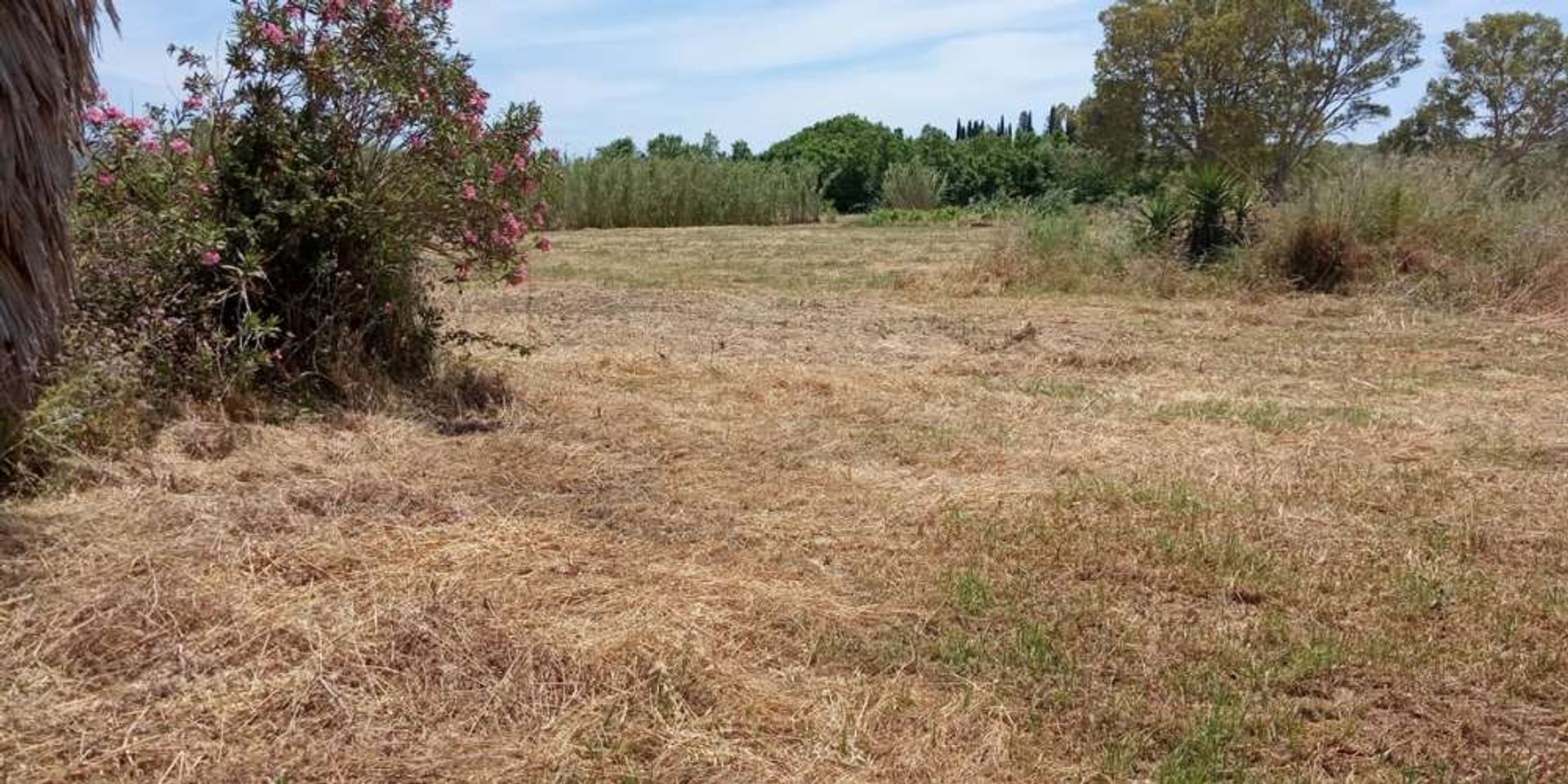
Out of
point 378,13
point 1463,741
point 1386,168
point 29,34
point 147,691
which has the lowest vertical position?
point 1463,741

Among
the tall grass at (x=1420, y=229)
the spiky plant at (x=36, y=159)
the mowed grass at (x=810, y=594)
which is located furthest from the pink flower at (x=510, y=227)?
the tall grass at (x=1420, y=229)

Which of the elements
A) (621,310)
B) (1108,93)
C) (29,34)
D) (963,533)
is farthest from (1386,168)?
(1108,93)

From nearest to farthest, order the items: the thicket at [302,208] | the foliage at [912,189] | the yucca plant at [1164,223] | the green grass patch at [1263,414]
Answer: the thicket at [302,208] → the green grass patch at [1263,414] → the yucca plant at [1164,223] → the foliage at [912,189]

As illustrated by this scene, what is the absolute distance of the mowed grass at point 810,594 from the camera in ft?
8.86

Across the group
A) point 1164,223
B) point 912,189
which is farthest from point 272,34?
point 912,189

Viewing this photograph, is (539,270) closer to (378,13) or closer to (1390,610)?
(378,13)

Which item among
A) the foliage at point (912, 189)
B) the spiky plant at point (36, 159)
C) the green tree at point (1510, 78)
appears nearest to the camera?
the spiky plant at point (36, 159)

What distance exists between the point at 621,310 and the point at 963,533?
661cm

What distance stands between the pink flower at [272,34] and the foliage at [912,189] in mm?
30216

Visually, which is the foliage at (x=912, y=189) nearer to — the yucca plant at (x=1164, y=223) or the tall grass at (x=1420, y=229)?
the yucca plant at (x=1164, y=223)

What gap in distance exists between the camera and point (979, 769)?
2.64 meters

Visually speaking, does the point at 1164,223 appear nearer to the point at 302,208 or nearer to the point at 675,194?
the point at 302,208

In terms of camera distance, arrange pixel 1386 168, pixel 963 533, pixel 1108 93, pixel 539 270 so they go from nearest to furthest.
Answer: pixel 963 533 → pixel 1386 168 → pixel 539 270 → pixel 1108 93

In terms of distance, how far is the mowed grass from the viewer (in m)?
2.70
